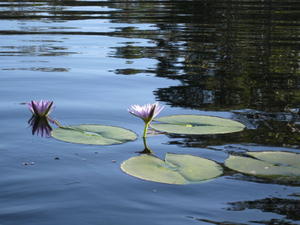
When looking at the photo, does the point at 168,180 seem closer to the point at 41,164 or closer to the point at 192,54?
the point at 41,164

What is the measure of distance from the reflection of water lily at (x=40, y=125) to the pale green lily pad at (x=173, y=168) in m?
0.52

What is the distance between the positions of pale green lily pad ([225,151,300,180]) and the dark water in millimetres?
63

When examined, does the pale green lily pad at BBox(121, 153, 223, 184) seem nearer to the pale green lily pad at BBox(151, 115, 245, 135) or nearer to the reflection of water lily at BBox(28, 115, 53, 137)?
the pale green lily pad at BBox(151, 115, 245, 135)

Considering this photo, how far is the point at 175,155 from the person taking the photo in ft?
6.94

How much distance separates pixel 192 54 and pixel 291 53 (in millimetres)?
813

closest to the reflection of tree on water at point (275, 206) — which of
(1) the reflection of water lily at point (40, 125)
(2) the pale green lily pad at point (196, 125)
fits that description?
(2) the pale green lily pad at point (196, 125)

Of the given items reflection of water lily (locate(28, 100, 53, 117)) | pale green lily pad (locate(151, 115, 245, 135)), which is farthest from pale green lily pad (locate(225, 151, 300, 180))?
reflection of water lily (locate(28, 100, 53, 117))

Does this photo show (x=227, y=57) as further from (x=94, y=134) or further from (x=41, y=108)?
(x=94, y=134)

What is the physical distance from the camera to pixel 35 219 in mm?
1557

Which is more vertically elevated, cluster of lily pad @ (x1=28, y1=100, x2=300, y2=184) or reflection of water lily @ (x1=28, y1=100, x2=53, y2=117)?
reflection of water lily @ (x1=28, y1=100, x2=53, y2=117)

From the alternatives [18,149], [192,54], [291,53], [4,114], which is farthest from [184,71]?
[18,149]

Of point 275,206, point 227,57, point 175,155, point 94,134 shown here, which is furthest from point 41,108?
point 227,57

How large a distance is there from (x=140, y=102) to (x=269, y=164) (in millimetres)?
1159

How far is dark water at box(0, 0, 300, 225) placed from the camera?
1.67 metres
